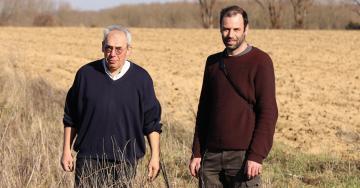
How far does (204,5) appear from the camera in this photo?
192 ft

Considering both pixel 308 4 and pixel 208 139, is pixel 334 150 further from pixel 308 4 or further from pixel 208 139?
pixel 308 4

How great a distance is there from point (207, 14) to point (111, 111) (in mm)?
55173

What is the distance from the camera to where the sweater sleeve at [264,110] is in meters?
3.54

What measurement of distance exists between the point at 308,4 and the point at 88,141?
55.2 meters

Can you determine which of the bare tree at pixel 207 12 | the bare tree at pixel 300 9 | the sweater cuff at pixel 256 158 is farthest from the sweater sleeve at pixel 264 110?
the bare tree at pixel 207 12

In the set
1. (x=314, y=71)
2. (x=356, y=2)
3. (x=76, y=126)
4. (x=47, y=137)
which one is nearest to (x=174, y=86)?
(x=314, y=71)

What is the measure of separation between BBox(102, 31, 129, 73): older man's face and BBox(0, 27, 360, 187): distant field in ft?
9.81

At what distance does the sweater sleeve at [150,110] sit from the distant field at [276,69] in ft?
8.81

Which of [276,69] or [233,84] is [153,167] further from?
[276,69]

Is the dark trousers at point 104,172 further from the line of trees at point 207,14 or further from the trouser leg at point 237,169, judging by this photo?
the line of trees at point 207,14

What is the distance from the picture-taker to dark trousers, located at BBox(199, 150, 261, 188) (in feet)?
12.1

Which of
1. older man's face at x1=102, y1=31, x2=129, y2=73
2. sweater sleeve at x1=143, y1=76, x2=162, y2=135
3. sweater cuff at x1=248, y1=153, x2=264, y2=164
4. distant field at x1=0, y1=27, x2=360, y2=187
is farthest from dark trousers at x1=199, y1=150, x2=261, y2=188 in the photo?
distant field at x1=0, y1=27, x2=360, y2=187

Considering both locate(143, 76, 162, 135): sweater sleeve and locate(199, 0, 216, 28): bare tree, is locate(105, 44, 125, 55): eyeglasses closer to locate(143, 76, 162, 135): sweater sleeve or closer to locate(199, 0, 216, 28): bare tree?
locate(143, 76, 162, 135): sweater sleeve

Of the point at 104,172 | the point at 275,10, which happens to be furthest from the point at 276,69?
the point at 275,10
